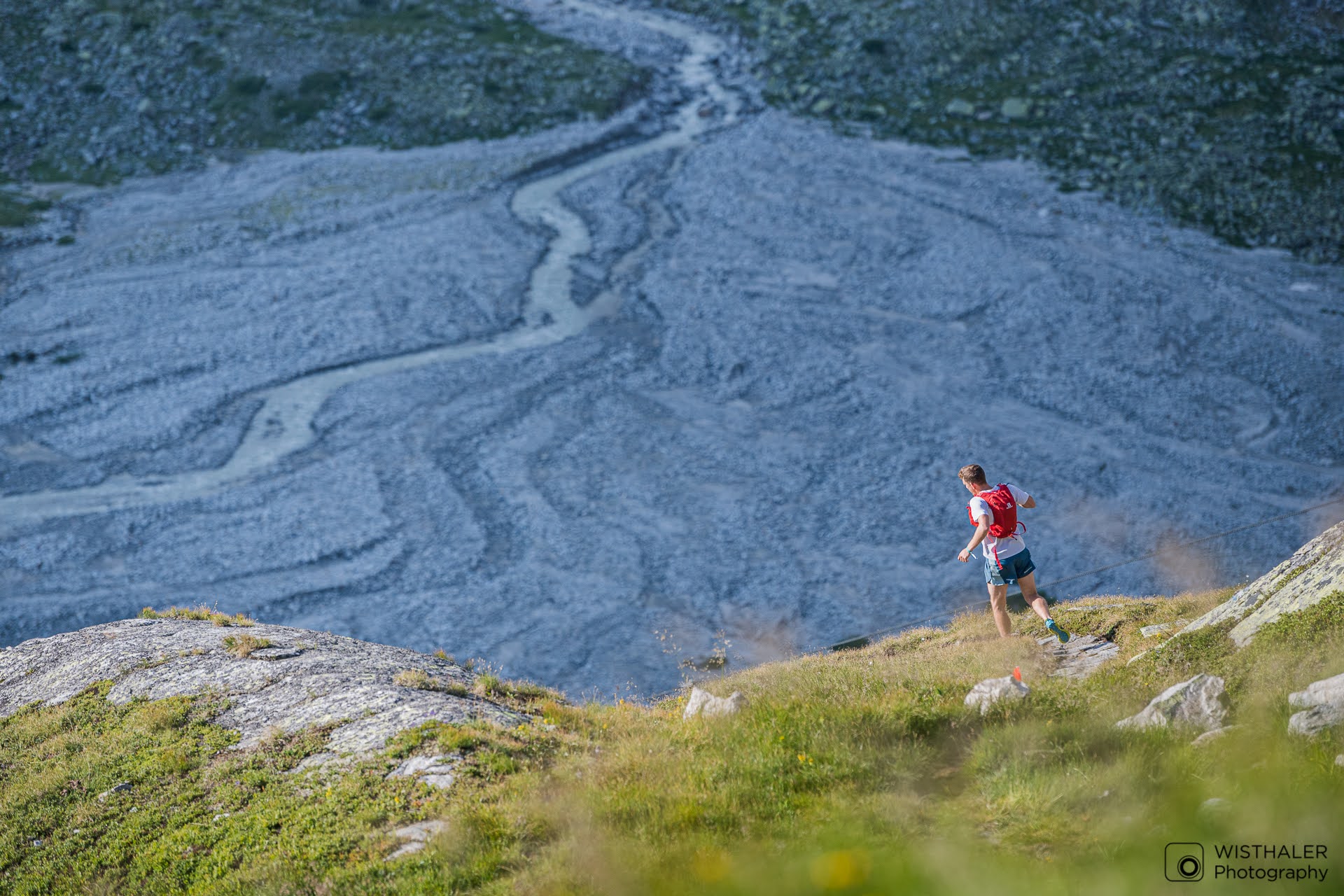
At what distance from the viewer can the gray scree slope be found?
2786 centimetres

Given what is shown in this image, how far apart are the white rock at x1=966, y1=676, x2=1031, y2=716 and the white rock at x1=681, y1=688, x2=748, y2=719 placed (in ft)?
7.92

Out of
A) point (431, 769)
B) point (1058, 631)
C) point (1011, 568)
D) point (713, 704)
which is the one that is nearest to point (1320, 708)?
point (1058, 631)

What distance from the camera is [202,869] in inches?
370

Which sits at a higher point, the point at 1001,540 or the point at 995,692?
the point at 995,692

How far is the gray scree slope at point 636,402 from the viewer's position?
91.4 ft

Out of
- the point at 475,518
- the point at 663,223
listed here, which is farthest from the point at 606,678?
the point at 663,223

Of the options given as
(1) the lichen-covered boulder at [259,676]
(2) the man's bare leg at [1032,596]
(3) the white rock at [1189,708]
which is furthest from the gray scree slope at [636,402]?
(3) the white rock at [1189,708]

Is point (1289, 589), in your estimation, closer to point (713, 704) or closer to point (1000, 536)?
point (1000, 536)

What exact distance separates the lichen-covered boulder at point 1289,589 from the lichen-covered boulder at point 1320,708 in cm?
206

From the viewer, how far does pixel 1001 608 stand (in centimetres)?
1401

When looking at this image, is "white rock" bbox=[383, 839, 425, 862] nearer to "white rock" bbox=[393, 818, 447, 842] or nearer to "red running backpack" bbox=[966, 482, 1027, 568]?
"white rock" bbox=[393, 818, 447, 842]

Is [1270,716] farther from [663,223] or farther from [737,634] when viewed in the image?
[663,223]

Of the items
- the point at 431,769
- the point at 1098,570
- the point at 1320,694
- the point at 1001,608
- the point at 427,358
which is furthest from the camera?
the point at 427,358

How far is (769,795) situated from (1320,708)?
4.62 metres
